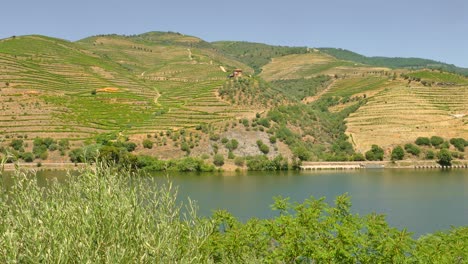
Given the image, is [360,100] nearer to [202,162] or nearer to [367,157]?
[367,157]

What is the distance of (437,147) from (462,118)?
16655 mm

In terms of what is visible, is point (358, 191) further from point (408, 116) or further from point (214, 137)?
point (408, 116)

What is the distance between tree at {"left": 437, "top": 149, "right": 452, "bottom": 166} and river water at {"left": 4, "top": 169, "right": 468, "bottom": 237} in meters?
3.90

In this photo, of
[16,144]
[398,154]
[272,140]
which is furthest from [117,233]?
[398,154]

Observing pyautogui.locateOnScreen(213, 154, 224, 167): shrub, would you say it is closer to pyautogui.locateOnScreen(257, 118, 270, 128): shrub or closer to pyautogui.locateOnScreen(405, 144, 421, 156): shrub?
pyautogui.locateOnScreen(257, 118, 270, 128): shrub

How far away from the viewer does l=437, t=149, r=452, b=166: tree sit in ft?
305

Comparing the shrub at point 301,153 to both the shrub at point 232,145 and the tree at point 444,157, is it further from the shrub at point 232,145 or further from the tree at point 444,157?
the tree at point 444,157

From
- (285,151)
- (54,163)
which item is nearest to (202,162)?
(285,151)

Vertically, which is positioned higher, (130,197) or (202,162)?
(130,197)

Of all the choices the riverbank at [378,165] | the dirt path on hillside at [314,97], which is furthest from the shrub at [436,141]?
the dirt path on hillside at [314,97]

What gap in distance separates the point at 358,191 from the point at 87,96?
6979 cm

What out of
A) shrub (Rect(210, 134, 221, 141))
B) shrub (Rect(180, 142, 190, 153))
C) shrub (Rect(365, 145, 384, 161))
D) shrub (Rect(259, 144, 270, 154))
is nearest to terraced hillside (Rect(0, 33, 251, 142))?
shrub (Rect(180, 142, 190, 153))

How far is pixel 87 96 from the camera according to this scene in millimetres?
110438

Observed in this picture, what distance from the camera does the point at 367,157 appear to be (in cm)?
9581
